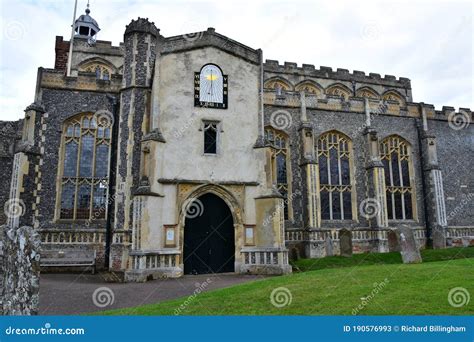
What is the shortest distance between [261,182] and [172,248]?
3.88 meters

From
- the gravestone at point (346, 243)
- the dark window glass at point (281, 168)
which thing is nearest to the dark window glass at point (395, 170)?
the gravestone at point (346, 243)

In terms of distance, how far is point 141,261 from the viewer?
11172 millimetres

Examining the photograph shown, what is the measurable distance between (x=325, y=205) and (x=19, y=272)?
1558 cm

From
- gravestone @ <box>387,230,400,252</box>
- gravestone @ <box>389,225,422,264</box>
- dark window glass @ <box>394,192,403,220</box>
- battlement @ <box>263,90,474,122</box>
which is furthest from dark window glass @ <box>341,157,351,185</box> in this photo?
gravestone @ <box>389,225,422,264</box>

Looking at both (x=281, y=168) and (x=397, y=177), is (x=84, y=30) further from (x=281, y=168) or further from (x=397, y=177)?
(x=397, y=177)

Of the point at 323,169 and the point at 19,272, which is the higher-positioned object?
the point at 323,169

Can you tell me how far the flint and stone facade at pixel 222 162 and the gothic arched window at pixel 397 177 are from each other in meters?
0.21

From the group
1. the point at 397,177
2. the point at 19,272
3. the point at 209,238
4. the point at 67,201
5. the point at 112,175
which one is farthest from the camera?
the point at 397,177

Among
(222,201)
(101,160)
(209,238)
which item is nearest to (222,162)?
(222,201)

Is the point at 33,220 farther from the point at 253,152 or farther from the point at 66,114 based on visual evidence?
the point at 253,152

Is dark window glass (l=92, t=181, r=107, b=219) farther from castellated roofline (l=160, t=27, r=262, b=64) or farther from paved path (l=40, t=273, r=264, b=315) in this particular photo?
castellated roofline (l=160, t=27, r=262, b=64)

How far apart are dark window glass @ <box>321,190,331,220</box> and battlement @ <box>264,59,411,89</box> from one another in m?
11.3

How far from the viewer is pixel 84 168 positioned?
614 inches

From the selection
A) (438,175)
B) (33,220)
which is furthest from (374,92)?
(33,220)
